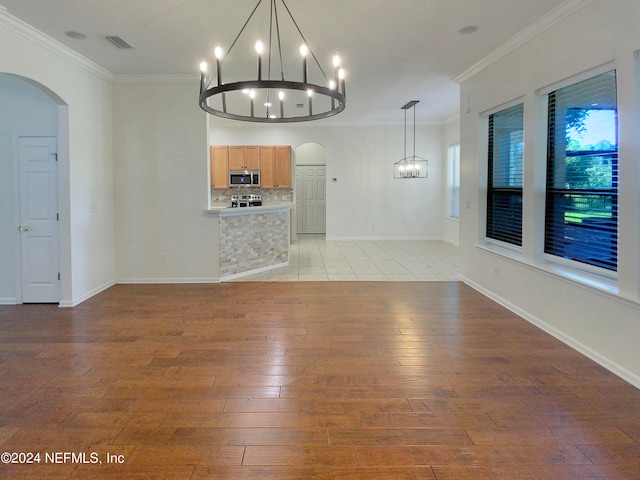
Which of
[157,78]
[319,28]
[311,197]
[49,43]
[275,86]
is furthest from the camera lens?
[311,197]

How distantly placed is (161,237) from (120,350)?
8.54 feet

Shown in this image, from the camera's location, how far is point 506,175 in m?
4.68

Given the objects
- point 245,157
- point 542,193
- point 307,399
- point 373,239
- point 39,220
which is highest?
point 245,157

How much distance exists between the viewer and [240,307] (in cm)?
448

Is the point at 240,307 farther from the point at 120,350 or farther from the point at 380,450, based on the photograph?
the point at 380,450

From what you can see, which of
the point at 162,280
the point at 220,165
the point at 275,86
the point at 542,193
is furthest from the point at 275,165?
the point at 275,86

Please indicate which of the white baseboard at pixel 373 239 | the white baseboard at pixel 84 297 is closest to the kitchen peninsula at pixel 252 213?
the white baseboard at pixel 84 297

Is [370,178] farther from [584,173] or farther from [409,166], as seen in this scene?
[584,173]

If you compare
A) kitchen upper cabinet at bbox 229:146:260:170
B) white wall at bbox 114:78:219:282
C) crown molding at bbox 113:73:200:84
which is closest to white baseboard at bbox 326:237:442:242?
kitchen upper cabinet at bbox 229:146:260:170

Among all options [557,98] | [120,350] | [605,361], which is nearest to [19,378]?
[120,350]

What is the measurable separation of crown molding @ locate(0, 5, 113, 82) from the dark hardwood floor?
2.75 meters

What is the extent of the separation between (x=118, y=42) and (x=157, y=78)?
3.88 ft

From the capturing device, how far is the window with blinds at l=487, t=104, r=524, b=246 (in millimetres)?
4383

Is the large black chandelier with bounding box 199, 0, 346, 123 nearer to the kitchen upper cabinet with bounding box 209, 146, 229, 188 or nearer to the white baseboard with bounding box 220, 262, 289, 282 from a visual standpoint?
the kitchen upper cabinet with bounding box 209, 146, 229, 188
